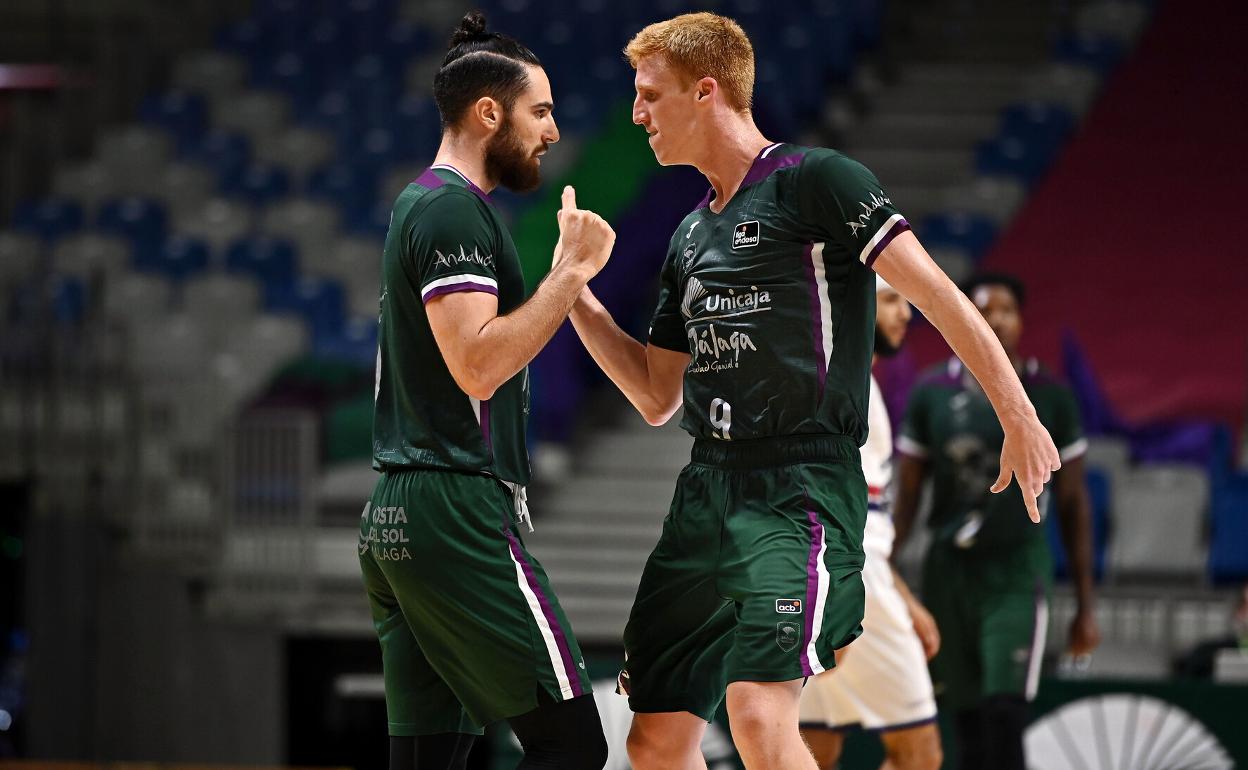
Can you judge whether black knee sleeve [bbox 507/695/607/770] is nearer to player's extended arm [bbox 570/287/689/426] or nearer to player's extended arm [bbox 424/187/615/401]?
player's extended arm [bbox 424/187/615/401]

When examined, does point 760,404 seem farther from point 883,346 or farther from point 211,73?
point 211,73

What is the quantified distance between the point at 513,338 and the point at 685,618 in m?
0.77

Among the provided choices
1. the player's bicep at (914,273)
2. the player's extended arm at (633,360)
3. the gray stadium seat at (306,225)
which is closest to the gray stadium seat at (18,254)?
the gray stadium seat at (306,225)

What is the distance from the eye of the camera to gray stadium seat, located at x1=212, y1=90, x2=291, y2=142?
39.3 ft

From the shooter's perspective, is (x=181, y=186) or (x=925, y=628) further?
(x=181, y=186)

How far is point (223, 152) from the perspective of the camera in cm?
1172

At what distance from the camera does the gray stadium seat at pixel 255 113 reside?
39.3 feet

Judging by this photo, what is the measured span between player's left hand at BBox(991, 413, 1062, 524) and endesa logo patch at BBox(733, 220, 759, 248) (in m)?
0.68

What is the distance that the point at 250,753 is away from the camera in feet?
28.8

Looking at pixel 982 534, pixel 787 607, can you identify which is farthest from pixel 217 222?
pixel 787 607

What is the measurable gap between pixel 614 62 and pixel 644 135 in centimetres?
117

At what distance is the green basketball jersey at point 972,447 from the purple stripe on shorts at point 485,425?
8.94 feet

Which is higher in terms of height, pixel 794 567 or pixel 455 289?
pixel 455 289

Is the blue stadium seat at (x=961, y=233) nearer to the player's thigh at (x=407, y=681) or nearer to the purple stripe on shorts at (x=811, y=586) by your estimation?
the purple stripe on shorts at (x=811, y=586)
